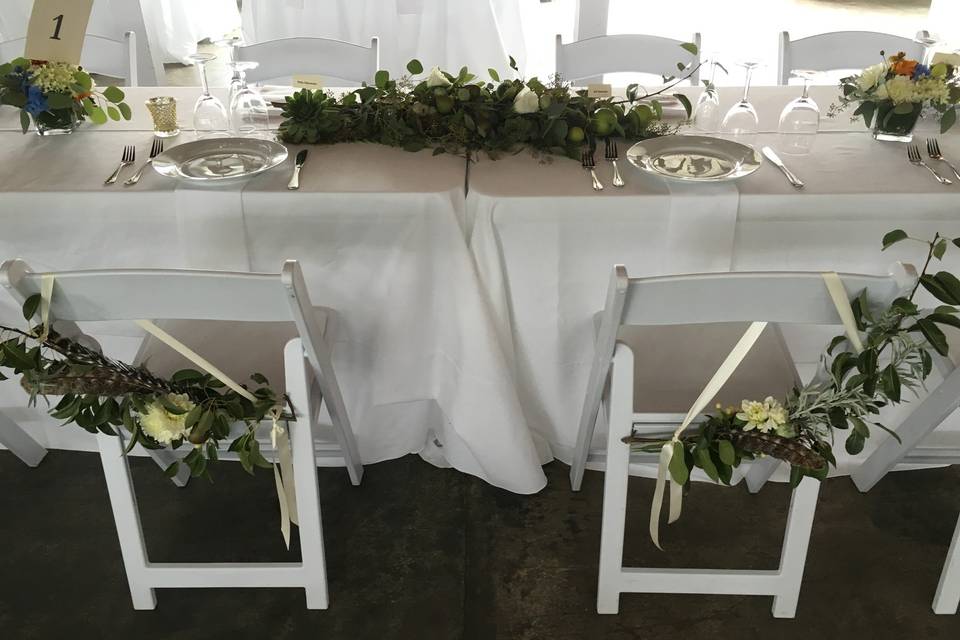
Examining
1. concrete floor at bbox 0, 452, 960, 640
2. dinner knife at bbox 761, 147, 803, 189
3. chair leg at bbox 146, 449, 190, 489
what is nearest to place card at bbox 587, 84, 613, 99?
dinner knife at bbox 761, 147, 803, 189

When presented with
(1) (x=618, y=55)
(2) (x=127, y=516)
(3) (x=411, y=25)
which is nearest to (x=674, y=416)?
(2) (x=127, y=516)

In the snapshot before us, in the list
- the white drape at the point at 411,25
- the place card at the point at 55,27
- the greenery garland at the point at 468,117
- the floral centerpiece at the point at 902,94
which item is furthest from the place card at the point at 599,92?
the white drape at the point at 411,25

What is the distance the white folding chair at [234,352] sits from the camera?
51.6 inches

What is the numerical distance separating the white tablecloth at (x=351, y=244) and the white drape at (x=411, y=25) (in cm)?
226

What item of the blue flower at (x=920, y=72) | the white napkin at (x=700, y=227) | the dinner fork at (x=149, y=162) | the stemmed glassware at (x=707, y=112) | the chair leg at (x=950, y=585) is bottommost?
the chair leg at (x=950, y=585)

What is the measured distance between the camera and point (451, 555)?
1930 mm

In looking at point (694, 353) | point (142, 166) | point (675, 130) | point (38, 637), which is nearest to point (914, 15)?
point (675, 130)

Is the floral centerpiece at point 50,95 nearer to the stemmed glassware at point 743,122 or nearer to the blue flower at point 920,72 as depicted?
the stemmed glassware at point 743,122

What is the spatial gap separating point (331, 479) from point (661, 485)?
91 centimetres

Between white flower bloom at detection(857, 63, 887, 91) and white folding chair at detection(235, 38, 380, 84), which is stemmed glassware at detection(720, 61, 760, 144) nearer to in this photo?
white flower bloom at detection(857, 63, 887, 91)

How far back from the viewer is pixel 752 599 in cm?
182

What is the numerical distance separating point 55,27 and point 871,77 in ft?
6.28

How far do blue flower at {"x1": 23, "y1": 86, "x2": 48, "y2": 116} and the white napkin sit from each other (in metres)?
1.46

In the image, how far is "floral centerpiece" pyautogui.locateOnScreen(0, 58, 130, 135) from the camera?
1968mm
